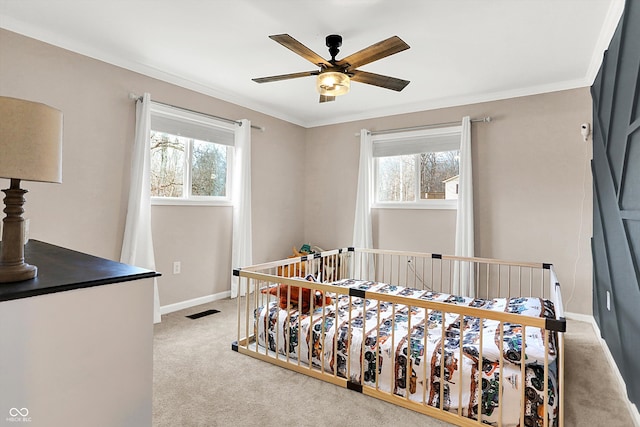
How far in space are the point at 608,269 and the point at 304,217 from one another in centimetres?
346

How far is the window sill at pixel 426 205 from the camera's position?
381 centimetres

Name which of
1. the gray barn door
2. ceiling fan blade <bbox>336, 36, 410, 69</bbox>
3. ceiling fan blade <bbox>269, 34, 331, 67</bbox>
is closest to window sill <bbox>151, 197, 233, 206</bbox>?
ceiling fan blade <bbox>269, 34, 331, 67</bbox>

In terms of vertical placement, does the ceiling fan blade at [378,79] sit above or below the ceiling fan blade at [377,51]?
below

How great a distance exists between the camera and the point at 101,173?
2.79 m

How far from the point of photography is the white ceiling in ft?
6.88

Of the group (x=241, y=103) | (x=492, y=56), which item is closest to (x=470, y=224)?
(x=492, y=56)

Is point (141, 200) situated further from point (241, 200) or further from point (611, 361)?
point (611, 361)

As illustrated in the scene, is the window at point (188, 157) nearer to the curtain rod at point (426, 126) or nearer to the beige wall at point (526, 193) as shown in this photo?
the curtain rod at point (426, 126)

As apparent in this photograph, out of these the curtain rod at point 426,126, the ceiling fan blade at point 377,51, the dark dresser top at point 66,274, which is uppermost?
the curtain rod at point 426,126

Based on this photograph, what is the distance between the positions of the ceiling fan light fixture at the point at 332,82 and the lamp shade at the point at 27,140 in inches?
63.0

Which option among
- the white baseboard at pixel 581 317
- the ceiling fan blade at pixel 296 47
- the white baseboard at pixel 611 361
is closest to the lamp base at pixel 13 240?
the ceiling fan blade at pixel 296 47

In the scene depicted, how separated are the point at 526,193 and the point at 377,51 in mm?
2400

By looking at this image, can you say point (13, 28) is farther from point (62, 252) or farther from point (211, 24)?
point (62, 252)

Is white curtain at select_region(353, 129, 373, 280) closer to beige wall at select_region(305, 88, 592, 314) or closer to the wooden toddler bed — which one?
beige wall at select_region(305, 88, 592, 314)
